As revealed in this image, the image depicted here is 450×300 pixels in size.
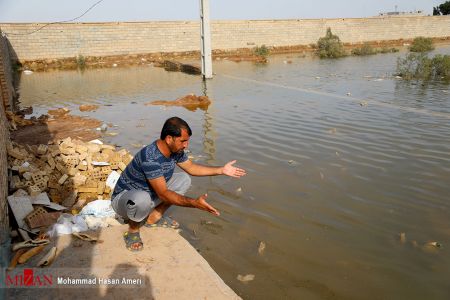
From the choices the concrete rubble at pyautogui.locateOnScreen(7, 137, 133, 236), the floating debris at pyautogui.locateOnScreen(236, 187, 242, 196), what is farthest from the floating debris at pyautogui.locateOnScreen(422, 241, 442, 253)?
the concrete rubble at pyautogui.locateOnScreen(7, 137, 133, 236)

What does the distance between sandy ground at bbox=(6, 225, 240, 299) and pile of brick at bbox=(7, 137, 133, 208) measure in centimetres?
124

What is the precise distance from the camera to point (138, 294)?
9.14ft

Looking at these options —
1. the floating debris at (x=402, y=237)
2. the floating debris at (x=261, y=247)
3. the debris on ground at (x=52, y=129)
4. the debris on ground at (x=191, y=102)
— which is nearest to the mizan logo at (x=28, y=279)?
the floating debris at (x=261, y=247)

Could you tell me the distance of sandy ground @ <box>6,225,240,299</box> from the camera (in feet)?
9.11

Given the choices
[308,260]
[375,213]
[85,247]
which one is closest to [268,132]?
[375,213]

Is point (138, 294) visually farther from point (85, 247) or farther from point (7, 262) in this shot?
point (7, 262)

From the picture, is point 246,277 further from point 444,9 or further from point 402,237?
point 444,9

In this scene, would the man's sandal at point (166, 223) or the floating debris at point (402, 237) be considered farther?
the man's sandal at point (166, 223)

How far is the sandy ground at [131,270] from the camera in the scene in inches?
109

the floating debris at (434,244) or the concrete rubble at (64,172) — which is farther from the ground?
the concrete rubble at (64,172)

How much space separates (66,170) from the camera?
5.07 m

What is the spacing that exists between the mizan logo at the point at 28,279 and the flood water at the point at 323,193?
1.40 meters

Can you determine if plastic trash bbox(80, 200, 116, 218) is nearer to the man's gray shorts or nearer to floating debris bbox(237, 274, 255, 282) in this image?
the man's gray shorts

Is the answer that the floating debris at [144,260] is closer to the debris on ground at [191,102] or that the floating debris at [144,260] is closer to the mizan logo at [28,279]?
the mizan logo at [28,279]
